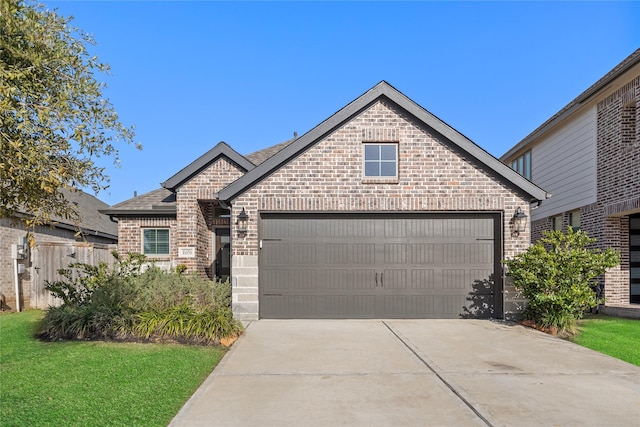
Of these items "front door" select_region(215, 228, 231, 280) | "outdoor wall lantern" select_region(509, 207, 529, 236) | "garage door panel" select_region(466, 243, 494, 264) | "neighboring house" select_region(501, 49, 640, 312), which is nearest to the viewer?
"outdoor wall lantern" select_region(509, 207, 529, 236)

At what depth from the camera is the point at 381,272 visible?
10625 mm

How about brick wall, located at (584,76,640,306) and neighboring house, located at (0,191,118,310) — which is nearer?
brick wall, located at (584,76,640,306)

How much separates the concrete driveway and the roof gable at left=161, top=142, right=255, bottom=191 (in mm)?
6289

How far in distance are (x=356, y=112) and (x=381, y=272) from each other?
396cm

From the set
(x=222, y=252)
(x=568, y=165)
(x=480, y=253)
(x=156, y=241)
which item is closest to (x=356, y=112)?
(x=480, y=253)

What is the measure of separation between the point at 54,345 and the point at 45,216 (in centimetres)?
363

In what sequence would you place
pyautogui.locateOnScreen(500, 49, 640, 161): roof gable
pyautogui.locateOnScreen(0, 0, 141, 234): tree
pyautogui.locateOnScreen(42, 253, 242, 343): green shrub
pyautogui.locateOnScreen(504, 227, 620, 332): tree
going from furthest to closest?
1. pyautogui.locateOnScreen(500, 49, 640, 161): roof gable
2. pyautogui.locateOnScreen(504, 227, 620, 332): tree
3. pyautogui.locateOnScreen(42, 253, 242, 343): green shrub
4. pyautogui.locateOnScreen(0, 0, 141, 234): tree

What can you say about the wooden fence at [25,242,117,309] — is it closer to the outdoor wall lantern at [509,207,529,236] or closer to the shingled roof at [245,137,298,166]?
the shingled roof at [245,137,298,166]

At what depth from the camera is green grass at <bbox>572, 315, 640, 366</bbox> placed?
754cm

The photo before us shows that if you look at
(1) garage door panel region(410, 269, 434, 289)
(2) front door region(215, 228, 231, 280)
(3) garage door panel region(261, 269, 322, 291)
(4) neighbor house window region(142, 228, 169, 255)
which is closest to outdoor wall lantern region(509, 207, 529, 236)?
(1) garage door panel region(410, 269, 434, 289)

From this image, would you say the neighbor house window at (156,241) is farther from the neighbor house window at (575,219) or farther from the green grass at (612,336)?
the neighbor house window at (575,219)

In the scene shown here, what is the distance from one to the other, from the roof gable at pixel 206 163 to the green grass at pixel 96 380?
19.8ft

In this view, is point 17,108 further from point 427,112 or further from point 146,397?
point 427,112

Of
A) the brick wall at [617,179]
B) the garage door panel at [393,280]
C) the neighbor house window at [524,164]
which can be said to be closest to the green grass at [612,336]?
the brick wall at [617,179]
